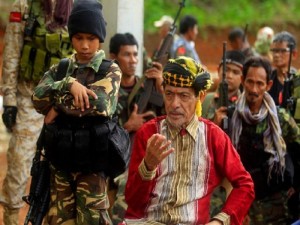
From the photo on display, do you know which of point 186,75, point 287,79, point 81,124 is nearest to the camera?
point 186,75

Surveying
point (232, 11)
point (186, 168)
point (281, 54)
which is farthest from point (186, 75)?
point (232, 11)

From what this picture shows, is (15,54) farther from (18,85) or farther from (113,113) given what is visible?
(113,113)

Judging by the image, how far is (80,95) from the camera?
5836 millimetres

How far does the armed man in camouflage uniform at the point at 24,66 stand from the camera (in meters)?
7.88

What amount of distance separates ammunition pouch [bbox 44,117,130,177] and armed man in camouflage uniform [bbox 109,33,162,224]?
1.96 m

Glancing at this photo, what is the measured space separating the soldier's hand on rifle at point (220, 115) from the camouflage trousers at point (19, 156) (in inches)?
66.7

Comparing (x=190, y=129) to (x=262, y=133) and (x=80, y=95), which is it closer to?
(x=80, y=95)

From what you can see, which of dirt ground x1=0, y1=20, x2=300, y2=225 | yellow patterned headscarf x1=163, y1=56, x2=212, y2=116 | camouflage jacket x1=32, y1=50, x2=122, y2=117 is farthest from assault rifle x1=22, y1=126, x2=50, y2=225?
dirt ground x1=0, y1=20, x2=300, y2=225

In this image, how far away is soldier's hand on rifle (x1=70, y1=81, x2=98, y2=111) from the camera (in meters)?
5.83

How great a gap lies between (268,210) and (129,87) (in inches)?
68.4

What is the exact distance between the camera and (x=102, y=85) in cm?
603

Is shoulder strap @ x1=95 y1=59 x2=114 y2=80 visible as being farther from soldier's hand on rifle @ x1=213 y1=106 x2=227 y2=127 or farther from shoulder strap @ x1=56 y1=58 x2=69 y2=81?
soldier's hand on rifle @ x1=213 y1=106 x2=227 y2=127

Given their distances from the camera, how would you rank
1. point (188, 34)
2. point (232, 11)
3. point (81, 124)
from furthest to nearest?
point (232, 11) → point (188, 34) → point (81, 124)

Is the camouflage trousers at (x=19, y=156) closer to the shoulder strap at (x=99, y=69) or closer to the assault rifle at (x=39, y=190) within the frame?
the assault rifle at (x=39, y=190)
